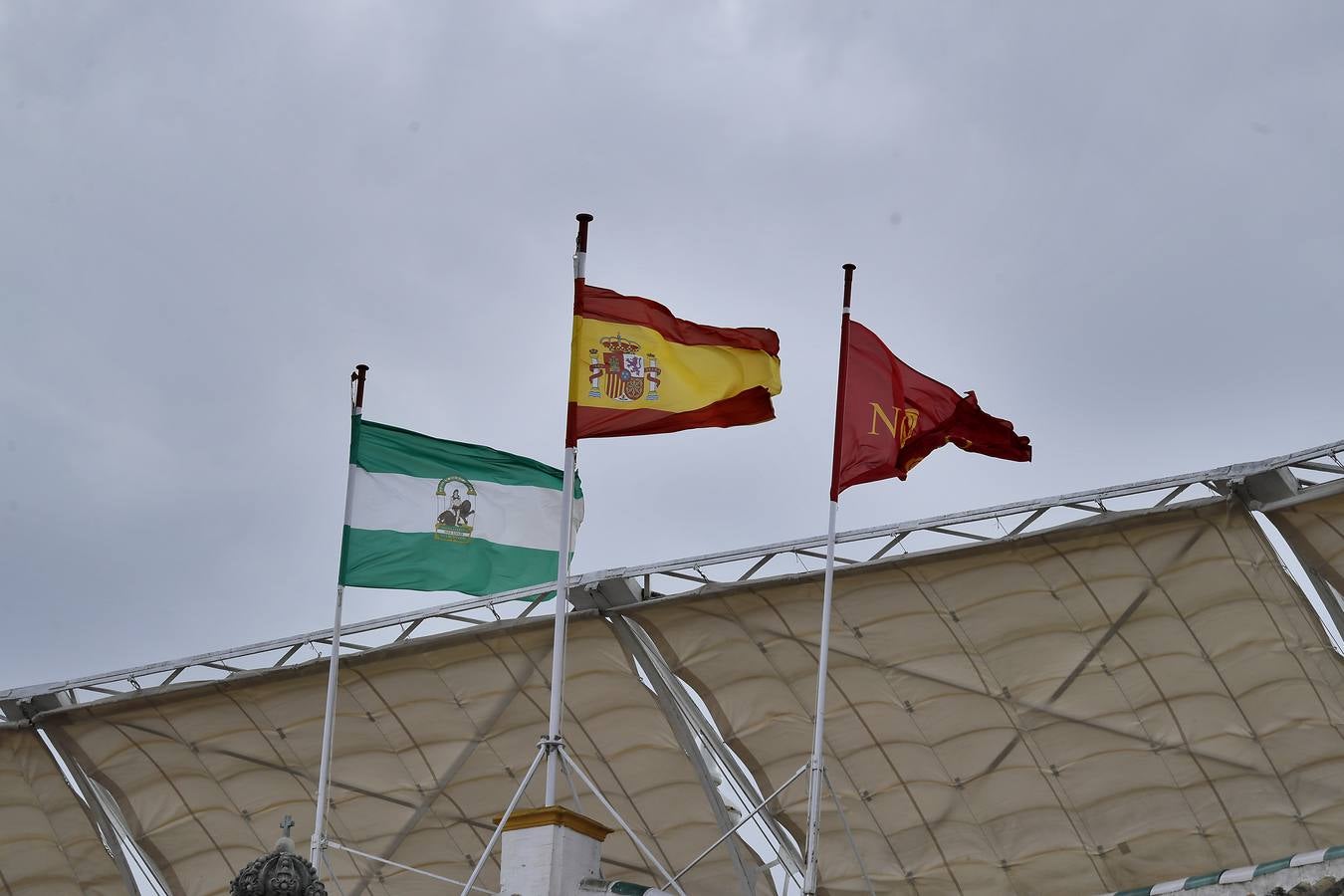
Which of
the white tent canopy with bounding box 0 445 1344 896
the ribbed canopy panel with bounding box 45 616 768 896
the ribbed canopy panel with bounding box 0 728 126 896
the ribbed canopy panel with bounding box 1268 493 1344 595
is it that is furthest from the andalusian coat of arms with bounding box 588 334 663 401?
the ribbed canopy panel with bounding box 0 728 126 896

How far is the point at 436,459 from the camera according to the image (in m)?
21.7

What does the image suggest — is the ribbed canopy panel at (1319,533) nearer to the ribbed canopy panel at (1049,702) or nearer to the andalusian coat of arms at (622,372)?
the ribbed canopy panel at (1049,702)

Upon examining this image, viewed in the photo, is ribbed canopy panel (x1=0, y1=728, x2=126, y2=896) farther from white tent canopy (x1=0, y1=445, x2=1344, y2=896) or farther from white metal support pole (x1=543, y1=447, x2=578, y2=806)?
white metal support pole (x1=543, y1=447, x2=578, y2=806)

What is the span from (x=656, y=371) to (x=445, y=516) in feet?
12.5

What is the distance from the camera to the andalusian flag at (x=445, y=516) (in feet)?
68.7

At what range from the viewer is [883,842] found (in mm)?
27266

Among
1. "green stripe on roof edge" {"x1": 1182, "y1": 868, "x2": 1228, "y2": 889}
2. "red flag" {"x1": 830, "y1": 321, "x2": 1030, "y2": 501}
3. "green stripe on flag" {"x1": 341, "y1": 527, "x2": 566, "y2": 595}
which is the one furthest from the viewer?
"green stripe on flag" {"x1": 341, "y1": 527, "x2": 566, "y2": 595}

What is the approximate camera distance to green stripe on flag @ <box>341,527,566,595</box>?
20875mm

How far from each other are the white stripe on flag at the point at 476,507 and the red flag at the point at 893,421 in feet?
12.7

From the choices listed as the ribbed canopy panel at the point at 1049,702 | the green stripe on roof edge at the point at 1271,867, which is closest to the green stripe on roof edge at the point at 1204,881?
the green stripe on roof edge at the point at 1271,867

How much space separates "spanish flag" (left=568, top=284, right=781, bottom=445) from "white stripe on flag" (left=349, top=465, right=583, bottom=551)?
232 centimetres

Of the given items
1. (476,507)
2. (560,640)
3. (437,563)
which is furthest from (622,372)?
(437,563)

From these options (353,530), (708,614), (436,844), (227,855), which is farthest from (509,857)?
(227,855)

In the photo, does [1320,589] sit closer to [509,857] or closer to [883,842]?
[883,842]
